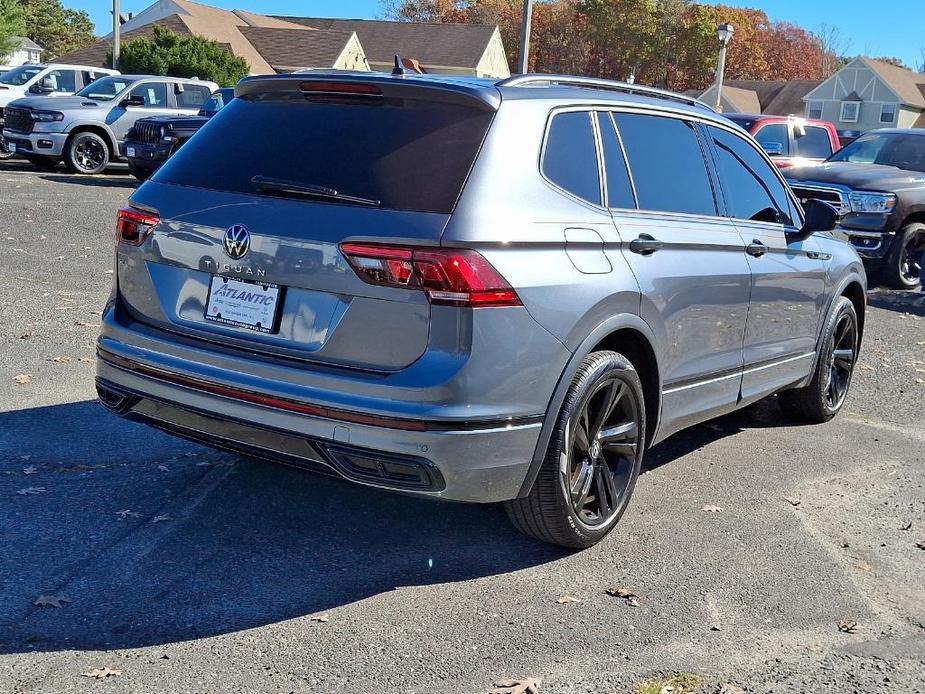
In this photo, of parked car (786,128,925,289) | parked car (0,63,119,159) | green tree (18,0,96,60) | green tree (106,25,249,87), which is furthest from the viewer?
green tree (18,0,96,60)

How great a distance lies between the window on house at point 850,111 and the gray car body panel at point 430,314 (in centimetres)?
8231

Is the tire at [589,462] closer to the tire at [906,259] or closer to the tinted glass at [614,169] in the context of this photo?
the tinted glass at [614,169]

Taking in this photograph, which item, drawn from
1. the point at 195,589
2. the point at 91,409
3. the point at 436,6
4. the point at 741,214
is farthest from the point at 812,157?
the point at 436,6

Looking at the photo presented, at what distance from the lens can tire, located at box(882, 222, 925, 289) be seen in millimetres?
13570

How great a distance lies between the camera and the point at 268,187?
4.04 metres

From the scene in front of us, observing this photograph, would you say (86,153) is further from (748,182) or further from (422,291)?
(422,291)

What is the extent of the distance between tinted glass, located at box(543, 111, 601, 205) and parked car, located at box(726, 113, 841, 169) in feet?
40.6

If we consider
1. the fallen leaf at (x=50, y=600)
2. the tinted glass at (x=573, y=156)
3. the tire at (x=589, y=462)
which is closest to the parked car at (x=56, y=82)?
the tinted glass at (x=573, y=156)

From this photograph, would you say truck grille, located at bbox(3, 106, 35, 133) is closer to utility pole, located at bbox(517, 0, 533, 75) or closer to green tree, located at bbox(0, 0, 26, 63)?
utility pole, located at bbox(517, 0, 533, 75)

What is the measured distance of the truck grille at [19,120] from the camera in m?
20.4

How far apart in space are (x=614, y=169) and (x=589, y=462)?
126 centimetres

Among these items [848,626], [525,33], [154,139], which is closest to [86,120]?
[154,139]

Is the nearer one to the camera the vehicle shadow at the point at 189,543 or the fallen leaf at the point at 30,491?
the vehicle shadow at the point at 189,543

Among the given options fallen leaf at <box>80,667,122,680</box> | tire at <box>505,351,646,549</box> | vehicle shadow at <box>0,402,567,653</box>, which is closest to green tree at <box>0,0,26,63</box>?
vehicle shadow at <box>0,402,567,653</box>
